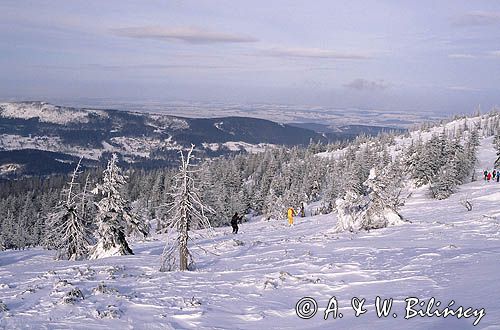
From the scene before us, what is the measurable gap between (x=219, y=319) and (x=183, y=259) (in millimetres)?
6614

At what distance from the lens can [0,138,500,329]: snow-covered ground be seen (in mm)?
8982

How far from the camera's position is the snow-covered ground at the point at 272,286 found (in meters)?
8.98

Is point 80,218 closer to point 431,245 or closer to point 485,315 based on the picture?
point 431,245

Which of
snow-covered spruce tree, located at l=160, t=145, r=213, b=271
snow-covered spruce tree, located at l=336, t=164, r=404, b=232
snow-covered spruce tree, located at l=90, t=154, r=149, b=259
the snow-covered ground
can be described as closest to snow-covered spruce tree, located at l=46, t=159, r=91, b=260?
snow-covered spruce tree, located at l=90, t=154, r=149, b=259

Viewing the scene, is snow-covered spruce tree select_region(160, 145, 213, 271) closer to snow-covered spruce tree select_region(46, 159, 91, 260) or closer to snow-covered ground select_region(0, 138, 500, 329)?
snow-covered ground select_region(0, 138, 500, 329)

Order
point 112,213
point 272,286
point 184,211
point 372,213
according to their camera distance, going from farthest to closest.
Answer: point 372,213 → point 112,213 → point 184,211 → point 272,286

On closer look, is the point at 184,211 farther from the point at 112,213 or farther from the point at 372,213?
the point at 372,213

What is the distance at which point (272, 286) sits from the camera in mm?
11844

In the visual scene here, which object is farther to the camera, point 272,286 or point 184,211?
point 184,211

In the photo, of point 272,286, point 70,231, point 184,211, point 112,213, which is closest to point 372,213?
point 184,211

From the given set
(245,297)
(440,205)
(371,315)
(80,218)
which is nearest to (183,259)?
(245,297)

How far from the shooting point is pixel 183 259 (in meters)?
15.8

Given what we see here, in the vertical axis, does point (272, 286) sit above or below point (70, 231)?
above

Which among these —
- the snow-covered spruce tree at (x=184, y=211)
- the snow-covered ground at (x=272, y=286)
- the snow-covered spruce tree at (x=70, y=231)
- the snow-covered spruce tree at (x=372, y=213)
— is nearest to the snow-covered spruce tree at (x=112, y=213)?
the snow-covered spruce tree at (x=70, y=231)
